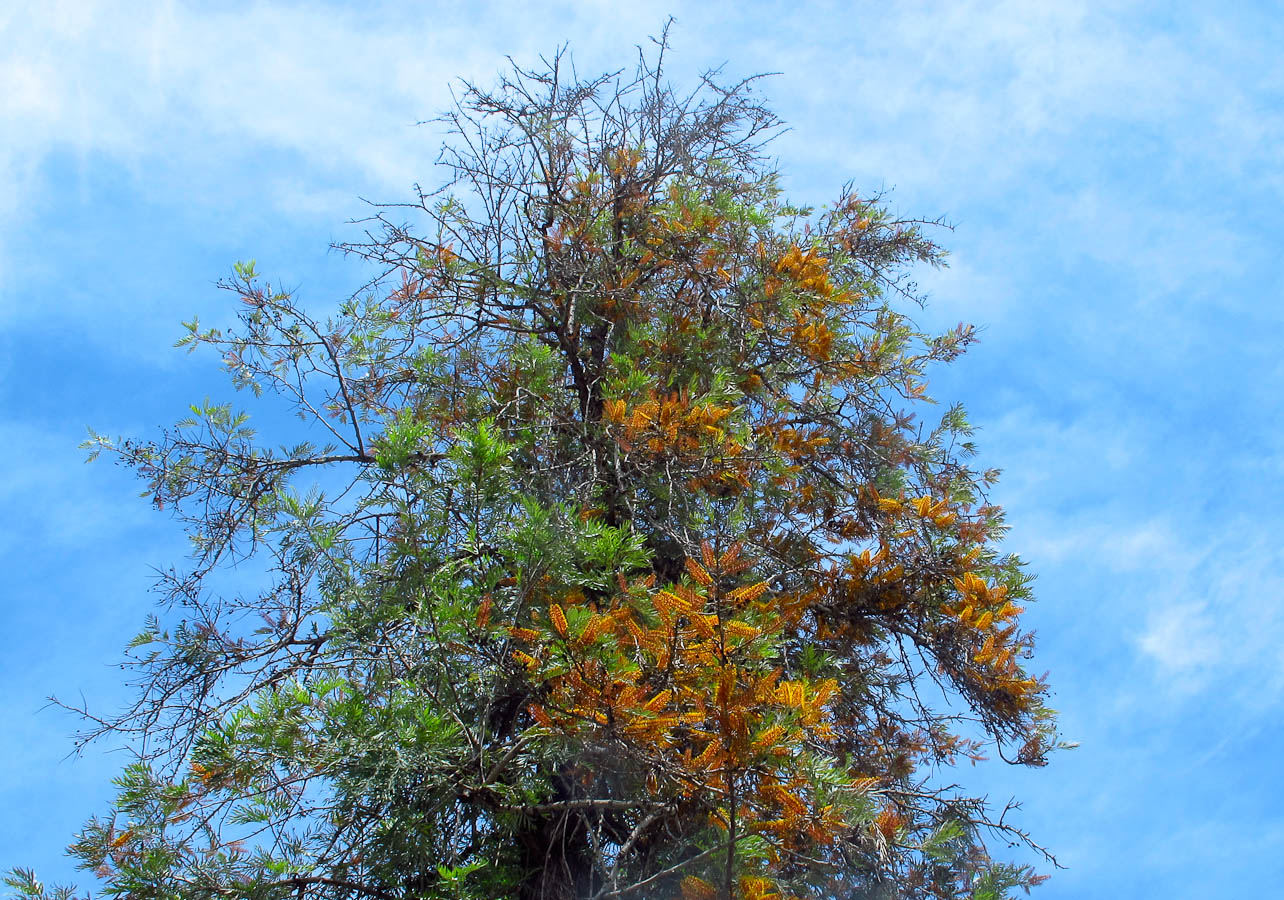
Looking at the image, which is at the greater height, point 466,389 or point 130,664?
point 466,389

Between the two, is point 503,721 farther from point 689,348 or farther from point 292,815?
point 689,348

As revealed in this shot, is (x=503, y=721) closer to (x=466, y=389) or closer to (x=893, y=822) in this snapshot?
(x=893, y=822)

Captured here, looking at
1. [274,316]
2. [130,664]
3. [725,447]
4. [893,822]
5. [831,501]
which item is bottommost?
[893,822]

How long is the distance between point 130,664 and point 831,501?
13.3 feet

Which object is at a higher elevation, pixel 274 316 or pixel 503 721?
pixel 274 316

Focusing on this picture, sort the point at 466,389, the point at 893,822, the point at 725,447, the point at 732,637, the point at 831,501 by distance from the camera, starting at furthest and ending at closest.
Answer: the point at 831,501, the point at 466,389, the point at 725,447, the point at 893,822, the point at 732,637

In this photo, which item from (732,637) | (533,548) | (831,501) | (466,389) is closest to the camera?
(732,637)

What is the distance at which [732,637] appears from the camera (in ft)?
10.4

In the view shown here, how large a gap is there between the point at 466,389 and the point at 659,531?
145cm

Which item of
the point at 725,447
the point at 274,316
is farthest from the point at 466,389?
the point at 725,447

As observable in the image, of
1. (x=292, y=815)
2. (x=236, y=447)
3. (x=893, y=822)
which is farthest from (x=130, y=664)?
(x=893, y=822)

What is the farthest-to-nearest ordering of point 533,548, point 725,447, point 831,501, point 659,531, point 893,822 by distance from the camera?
point 831,501 → point 659,531 → point 725,447 → point 893,822 → point 533,548

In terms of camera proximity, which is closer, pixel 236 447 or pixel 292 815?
pixel 292 815

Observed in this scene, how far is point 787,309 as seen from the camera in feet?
19.1
